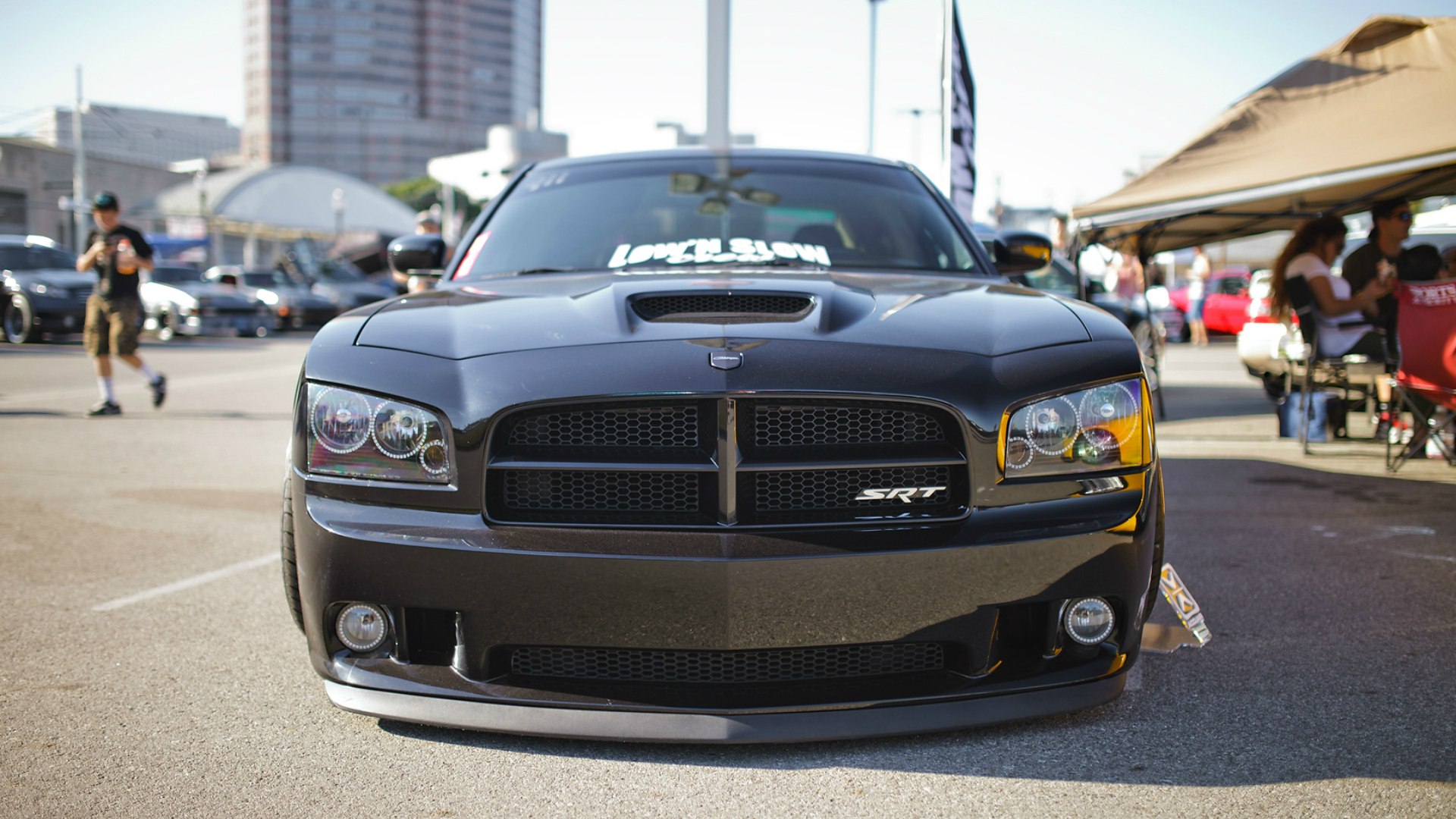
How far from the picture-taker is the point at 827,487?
Result: 7.75 feet

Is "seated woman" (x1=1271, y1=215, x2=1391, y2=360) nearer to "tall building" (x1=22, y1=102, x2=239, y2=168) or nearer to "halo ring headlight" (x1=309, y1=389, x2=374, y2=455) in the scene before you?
"halo ring headlight" (x1=309, y1=389, x2=374, y2=455)

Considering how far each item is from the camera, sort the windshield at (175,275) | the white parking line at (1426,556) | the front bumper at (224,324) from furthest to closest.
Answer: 1. the windshield at (175,275)
2. the front bumper at (224,324)
3. the white parking line at (1426,556)

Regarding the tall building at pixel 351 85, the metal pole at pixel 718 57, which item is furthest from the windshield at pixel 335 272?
the tall building at pixel 351 85

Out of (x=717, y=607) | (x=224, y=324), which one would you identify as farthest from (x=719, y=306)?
(x=224, y=324)

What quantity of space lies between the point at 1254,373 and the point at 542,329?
8.93 m

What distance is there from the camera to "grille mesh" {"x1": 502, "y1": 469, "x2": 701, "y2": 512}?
92.4 inches

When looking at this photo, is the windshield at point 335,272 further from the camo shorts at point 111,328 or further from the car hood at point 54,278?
the camo shorts at point 111,328

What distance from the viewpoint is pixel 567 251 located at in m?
3.65

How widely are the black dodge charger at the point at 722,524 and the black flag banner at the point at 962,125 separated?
5708 mm

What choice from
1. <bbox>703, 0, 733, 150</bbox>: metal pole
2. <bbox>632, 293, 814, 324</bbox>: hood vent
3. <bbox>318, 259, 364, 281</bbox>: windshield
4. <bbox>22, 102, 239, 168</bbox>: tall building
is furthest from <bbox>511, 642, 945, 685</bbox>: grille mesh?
<bbox>22, 102, 239, 168</bbox>: tall building

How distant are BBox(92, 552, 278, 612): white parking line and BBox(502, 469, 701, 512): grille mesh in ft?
7.25

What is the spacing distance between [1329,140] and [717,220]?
4808 mm

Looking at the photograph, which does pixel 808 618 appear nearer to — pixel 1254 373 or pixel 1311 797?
pixel 1311 797

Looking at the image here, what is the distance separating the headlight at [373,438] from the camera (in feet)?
A: 7.87
